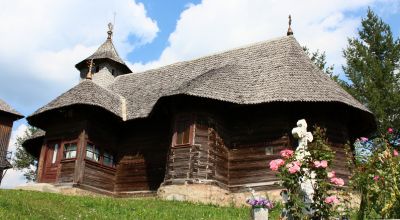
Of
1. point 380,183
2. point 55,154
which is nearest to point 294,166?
point 380,183

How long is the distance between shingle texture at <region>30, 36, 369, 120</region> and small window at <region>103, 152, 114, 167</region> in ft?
6.20

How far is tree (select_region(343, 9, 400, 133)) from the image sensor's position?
2730 cm

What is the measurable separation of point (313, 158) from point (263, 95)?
975 centimetres

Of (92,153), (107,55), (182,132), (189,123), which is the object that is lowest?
(92,153)

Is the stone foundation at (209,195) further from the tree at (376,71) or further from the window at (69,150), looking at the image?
the tree at (376,71)

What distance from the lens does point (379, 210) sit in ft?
25.4

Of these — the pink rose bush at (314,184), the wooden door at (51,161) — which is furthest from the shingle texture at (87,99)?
the pink rose bush at (314,184)

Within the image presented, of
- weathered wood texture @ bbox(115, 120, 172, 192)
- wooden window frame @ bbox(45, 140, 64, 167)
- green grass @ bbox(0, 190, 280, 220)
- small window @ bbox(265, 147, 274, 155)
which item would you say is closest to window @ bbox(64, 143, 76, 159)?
wooden window frame @ bbox(45, 140, 64, 167)

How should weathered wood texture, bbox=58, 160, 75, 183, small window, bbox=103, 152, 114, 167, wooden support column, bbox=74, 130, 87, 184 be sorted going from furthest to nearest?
small window, bbox=103, 152, 114, 167 → weathered wood texture, bbox=58, 160, 75, 183 → wooden support column, bbox=74, 130, 87, 184

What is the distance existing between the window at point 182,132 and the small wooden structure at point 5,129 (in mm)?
17536

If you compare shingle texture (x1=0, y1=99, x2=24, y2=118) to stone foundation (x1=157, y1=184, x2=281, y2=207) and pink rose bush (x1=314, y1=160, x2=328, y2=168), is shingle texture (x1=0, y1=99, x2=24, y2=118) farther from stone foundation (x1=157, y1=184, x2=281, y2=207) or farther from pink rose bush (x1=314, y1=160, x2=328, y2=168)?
pink rose bush (x1=314, y1=160, x2=328, y2=168)

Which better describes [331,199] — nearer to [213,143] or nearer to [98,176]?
[213,143]

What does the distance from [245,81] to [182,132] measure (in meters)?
3.39

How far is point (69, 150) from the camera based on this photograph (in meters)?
19.9
